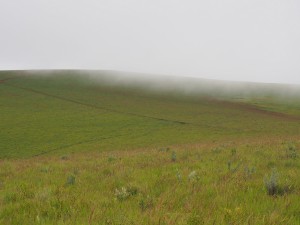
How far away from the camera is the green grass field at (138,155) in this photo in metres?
4.70

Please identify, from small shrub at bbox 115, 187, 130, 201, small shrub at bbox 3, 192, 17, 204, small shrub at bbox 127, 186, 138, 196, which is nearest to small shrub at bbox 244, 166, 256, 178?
small shrub at bbox 127, 186, 138, 196

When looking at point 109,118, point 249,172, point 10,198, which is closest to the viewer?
point 10,198

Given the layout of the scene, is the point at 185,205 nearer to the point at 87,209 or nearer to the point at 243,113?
the point at 87,209

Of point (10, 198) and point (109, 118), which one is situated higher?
point (10, 198)

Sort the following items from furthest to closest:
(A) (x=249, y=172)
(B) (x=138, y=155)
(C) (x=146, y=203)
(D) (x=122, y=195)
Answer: (B) (x=138, y=155) < (A) (x=249, y=172) < (D) (x=122, y=195) < (C) (x=146, y=203)

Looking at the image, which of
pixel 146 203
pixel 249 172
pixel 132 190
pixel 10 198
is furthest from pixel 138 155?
pixel 146 203

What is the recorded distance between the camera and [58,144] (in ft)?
138

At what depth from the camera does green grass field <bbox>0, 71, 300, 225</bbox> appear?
15.4 feet

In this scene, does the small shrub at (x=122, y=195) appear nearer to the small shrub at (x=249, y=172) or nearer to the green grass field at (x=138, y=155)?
the green grass field at (x=138, y=155)

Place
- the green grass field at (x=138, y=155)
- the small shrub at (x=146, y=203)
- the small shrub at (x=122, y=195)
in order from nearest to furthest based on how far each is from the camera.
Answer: the green grass field at (x=138, y=155) < the small shrub at (x=146, y=203) < the small shrub at (x=122, y=195)

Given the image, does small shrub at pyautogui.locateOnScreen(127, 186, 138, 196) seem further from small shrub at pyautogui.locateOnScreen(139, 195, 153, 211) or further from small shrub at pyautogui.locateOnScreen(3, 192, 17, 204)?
small shrub at pyautogui.locateOnScreen(3, 192, 17, 204)

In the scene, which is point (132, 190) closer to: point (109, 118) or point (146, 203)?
point (146, 203)

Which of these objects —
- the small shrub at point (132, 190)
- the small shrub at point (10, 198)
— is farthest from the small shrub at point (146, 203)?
the small shrub at point (10, 198)

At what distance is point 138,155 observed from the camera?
45.9 ft
